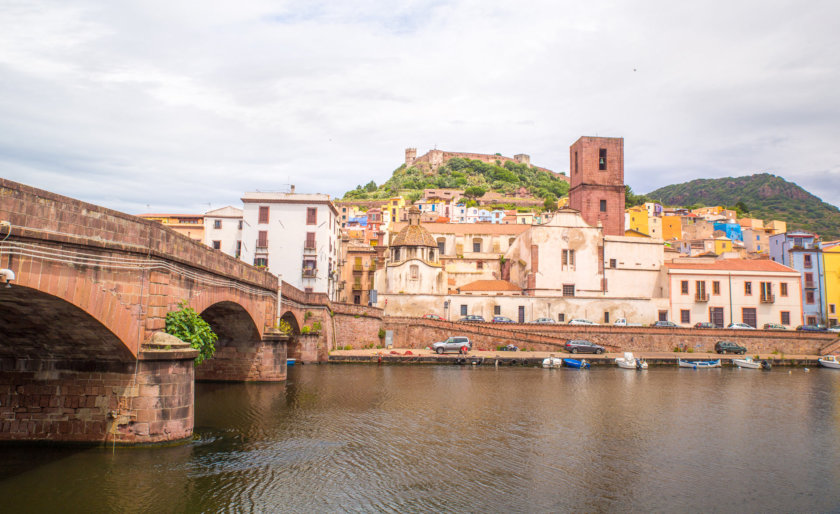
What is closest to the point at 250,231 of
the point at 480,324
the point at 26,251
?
the point at 480,324

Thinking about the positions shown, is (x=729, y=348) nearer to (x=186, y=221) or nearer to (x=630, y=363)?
(x=630, y=363)

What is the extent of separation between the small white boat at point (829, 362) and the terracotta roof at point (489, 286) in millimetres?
26966

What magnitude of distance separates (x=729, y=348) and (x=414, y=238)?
102 feet

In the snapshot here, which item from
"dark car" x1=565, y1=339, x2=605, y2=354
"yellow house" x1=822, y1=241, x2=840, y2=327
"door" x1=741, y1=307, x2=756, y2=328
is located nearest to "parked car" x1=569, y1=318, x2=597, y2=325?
"dark car" x1=565, y1=339, x2=605, y2=354

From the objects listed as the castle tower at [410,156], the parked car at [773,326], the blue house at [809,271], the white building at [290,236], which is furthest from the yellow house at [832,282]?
the castle tower at [410,156]

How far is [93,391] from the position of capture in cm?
1409

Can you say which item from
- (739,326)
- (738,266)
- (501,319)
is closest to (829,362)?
(739,326)

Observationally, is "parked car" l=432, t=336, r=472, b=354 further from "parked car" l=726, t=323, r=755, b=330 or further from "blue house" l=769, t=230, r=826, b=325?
"blue house" l=769, t=230, r=826, b=325

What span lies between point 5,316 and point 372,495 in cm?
943

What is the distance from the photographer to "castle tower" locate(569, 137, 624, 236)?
2571 inches

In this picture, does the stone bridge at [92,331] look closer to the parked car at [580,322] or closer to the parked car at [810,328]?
the parked car at [580,322]

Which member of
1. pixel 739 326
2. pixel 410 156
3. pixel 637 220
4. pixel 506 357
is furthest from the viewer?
pixel 410 156

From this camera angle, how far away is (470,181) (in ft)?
547

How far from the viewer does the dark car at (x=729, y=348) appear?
50.1 metres
